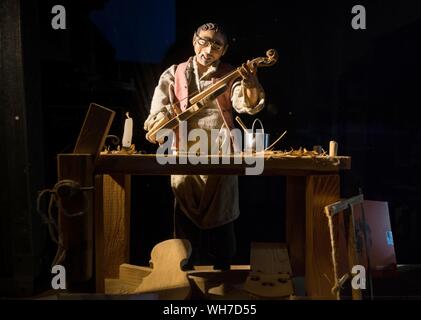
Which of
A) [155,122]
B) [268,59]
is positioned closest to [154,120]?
[155,122]

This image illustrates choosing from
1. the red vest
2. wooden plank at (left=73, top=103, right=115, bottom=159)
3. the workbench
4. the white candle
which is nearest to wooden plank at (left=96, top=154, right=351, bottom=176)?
the workbench

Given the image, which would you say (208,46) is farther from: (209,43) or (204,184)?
(204,184)

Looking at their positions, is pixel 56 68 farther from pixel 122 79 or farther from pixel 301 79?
pixel 301 79

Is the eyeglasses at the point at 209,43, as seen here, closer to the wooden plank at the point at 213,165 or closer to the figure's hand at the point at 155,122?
→ the figure's hand at the point at 155,122

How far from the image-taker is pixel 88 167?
1643 mm

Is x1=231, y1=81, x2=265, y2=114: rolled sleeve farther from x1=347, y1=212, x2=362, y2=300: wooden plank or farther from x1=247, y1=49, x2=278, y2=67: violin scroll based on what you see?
x1=347, y1=212, x2=362, y2=300: wooden plank

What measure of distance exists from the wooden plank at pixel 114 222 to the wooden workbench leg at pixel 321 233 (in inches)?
43.6

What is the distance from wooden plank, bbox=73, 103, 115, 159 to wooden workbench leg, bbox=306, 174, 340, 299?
3.58 feet

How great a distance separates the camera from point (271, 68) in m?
2.72

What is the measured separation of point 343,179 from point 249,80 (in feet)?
4.50

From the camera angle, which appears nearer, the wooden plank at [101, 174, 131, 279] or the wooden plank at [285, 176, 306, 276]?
the wooden plank at [101, 174, 131, 279]

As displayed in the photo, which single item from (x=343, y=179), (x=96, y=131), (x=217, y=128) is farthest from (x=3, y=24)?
(x=343, y=179)

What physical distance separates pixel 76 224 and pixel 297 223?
1.46 m

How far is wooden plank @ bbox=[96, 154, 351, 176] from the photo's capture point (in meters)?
1.76
